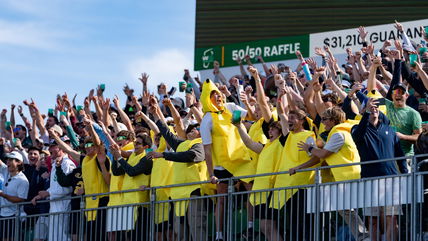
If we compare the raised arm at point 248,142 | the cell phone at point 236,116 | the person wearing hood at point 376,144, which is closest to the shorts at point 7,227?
the raised arm at point 248,142

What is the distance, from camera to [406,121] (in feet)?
40.5

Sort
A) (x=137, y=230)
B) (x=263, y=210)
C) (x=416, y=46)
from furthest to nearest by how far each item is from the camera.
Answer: (x=416, y=46) < (x=137, y=230) < (x=263, y=210)

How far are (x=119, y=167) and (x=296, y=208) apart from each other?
3507 mm

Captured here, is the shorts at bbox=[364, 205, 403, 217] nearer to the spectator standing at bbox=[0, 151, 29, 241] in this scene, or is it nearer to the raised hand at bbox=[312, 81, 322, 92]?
the raised hand at bbox=[312, 81, 322, 92]

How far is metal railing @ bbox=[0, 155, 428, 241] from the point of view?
10.8 m

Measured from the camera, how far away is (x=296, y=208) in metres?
11.9

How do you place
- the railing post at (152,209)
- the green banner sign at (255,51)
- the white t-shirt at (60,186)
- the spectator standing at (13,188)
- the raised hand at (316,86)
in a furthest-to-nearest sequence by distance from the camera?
the green banner sign at (255,51) → the spectator standing at (13,188) → the white t-shirt at (60,186) → the railing post at (152,209) → the raised hand at (316,86)

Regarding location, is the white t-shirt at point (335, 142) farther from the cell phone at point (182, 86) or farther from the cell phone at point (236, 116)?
the cell phone at point (182, 86)

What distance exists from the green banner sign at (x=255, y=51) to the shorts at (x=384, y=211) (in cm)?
1563

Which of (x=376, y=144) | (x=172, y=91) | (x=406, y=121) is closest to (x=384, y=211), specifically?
(x=376, y=144)

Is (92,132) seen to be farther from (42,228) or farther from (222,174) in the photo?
(222,174)

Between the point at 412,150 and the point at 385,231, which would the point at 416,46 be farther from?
the point at 385,231

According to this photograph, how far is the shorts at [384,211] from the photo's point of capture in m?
10.7

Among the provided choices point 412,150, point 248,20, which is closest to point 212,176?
Result: point 412,150
